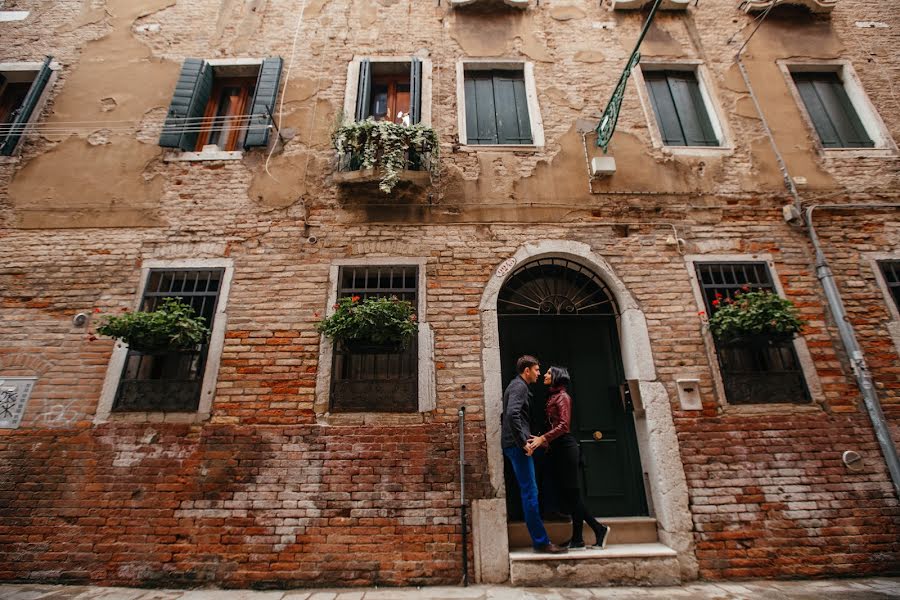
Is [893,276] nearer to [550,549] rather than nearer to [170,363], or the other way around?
[550,549]

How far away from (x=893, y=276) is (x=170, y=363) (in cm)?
871

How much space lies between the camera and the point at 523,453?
3.97 m

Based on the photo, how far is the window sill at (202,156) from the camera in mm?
5676

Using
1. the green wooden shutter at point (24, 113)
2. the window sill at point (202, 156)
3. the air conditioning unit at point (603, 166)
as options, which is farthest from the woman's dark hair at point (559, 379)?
the green wooden shutter at point (24, 113)

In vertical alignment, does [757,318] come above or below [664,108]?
below

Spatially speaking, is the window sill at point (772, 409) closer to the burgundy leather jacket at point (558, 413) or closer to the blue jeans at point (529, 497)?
the burgundy leather jacket at point (558, 413)

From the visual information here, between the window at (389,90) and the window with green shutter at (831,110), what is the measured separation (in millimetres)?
5818

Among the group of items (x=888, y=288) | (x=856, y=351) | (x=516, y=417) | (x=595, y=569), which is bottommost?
(x=595, y=569)

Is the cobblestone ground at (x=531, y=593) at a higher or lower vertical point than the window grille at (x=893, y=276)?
lower

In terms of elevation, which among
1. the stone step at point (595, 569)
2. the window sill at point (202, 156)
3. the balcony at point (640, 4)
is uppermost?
the balcony at point (640, 4)

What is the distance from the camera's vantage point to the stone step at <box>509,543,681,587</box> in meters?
3.72

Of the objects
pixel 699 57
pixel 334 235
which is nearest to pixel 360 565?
pixel 334 235

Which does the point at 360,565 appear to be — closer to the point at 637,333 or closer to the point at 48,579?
the point at 48,579

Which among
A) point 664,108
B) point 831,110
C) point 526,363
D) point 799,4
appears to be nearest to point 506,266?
point 526,363
